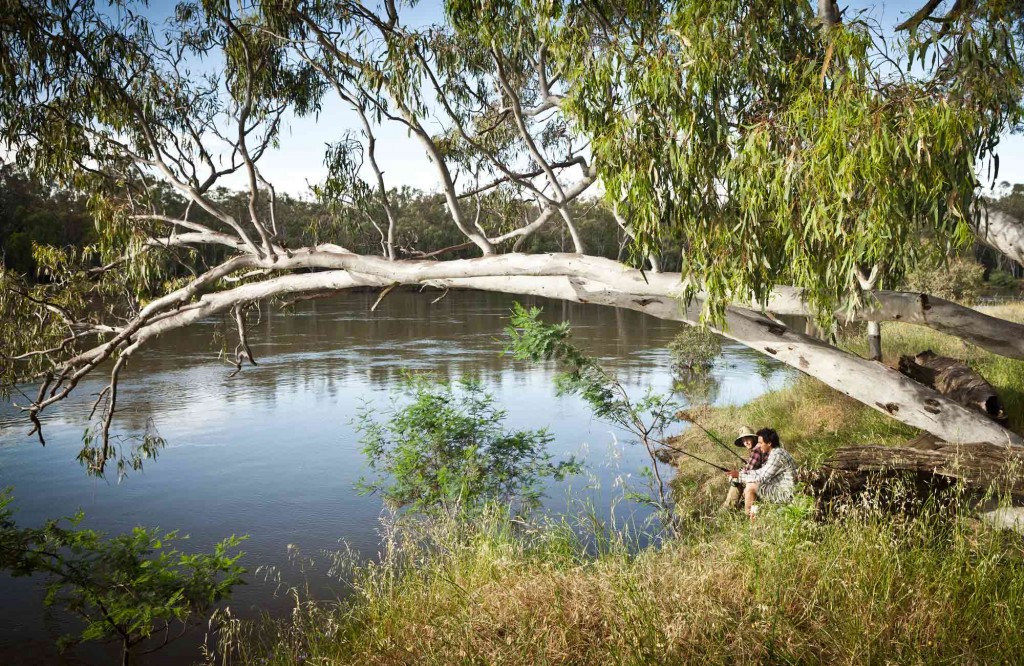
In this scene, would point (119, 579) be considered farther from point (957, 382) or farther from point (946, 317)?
point (957, 382)

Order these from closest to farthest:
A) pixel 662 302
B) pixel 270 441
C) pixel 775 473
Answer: pixel 662 302 < pixel 775 473 < pixel 270 441

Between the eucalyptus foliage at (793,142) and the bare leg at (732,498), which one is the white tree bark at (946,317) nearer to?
the eucalyptus foliage at (793,142)

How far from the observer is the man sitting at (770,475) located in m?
4.71

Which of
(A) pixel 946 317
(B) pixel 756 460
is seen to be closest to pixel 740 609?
(A) pixel 946 317

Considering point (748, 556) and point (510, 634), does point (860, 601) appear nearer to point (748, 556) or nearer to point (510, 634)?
point (748, 556)

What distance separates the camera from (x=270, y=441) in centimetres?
1055

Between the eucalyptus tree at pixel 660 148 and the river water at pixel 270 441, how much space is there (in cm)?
135

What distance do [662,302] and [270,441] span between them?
292 inches

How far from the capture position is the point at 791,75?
444 cm

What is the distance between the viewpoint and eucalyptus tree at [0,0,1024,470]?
3699 mm

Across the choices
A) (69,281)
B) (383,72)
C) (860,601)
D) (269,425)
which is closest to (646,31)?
(383,72)

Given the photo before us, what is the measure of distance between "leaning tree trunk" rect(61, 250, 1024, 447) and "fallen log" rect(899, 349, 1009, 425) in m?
1.44

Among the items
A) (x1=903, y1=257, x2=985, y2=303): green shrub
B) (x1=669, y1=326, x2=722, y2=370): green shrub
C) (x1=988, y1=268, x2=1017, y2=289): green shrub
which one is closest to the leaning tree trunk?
(x1=669, y1=326, x2=722, y2=370): green shrub

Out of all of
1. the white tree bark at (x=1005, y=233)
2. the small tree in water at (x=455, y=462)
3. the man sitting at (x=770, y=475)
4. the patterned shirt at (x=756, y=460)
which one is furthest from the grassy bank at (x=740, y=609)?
the small tree in water at (x=455, y=462)
